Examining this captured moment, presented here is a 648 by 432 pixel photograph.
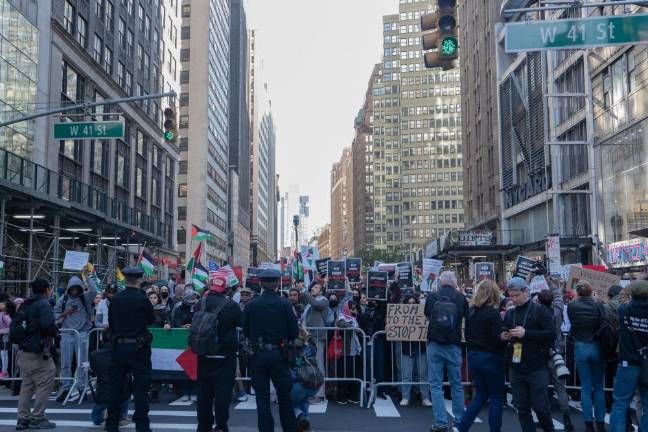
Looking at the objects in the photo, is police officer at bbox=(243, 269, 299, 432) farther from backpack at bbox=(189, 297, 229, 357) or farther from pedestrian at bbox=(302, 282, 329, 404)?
pedestrian at bbox=(302, 282, 329, 404)

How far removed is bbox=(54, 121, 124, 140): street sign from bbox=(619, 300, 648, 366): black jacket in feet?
43.8

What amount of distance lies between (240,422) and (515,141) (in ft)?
142

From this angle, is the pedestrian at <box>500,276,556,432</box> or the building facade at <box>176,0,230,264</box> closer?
the pedestrian at <box>500,276,556,432</box>

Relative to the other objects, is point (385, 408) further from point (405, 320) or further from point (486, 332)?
point (486, 332)

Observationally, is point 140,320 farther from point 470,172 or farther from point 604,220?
point 470,172

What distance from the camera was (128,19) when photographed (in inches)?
1823

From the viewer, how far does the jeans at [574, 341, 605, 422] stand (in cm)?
846

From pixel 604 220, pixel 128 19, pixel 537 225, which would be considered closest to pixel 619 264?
pixel 604 220

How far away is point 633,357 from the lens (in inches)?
279

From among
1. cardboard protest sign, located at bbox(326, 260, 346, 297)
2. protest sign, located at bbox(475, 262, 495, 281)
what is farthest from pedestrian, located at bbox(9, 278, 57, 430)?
protest sign, located at bbox(475, 262, 495, 281)

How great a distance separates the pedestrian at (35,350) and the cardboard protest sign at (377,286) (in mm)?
6182

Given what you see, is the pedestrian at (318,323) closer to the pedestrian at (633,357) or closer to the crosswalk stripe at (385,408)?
the crosswalk stripe at (385,408)

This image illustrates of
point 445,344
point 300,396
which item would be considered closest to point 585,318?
point 445,344

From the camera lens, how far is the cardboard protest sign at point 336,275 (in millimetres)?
17781
